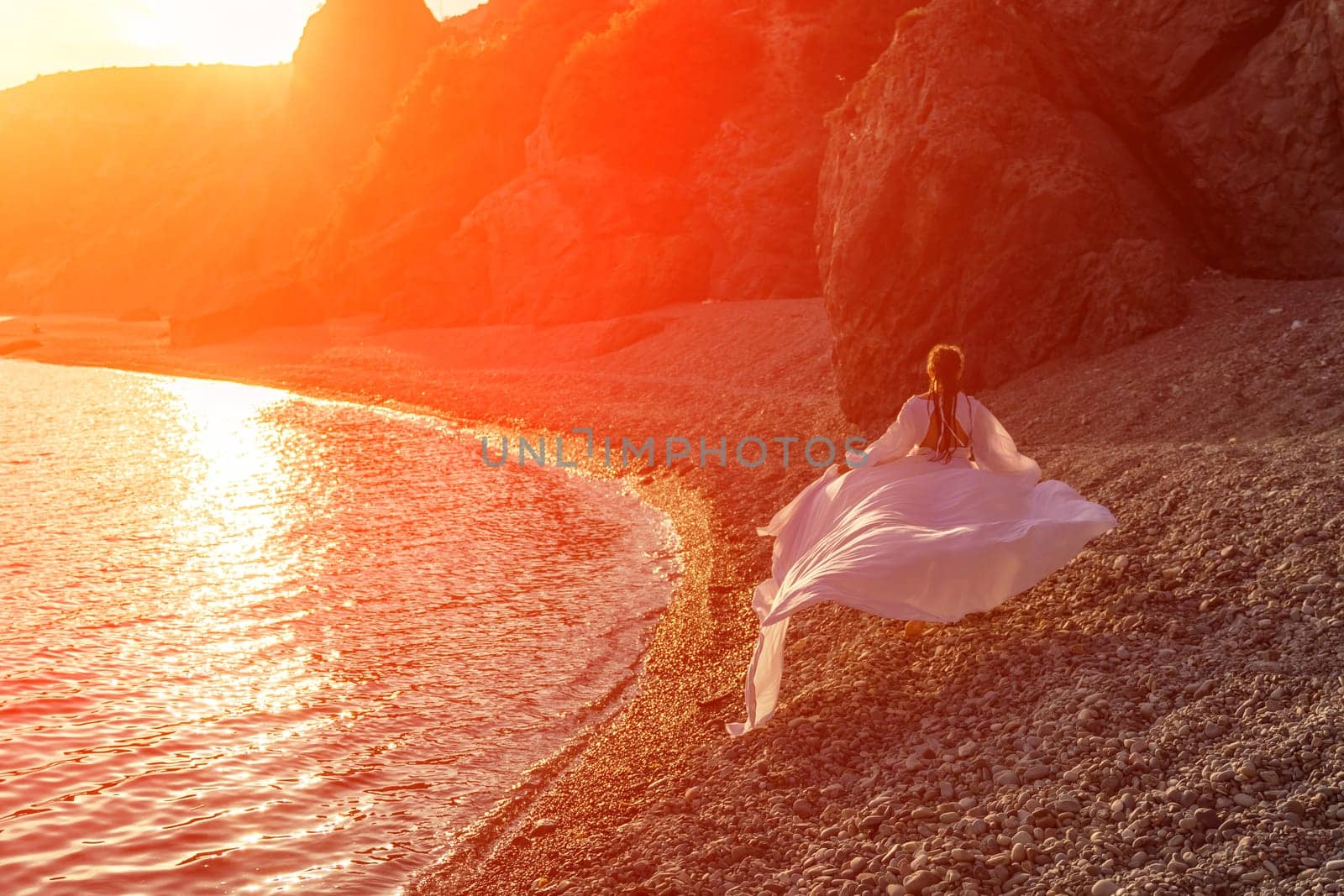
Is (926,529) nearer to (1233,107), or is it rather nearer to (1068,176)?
(1068,176)

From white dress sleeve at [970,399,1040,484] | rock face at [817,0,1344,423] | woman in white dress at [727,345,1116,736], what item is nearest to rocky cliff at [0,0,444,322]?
rock face at [817,0,1344,423]

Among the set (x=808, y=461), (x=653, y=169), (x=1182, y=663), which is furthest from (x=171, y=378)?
(x=1182, y=663)

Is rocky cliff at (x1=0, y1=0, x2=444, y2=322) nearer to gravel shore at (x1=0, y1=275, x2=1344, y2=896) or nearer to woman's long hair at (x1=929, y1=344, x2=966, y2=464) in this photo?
gravel shore at (x1=0, y1=275, x2=1344, y2=896)

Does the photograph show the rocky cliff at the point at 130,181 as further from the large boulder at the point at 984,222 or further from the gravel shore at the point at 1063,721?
the gravel shore at the point at 1063,721

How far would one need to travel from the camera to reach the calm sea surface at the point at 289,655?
7086 millimetres

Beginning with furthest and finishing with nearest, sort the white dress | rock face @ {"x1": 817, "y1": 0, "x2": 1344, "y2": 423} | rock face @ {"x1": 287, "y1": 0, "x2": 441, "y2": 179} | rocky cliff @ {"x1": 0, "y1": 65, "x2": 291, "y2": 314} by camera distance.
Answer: rocky cliff @ {"x1": 0, "y1": 65, "x2": 291, "y2": 314}, rock face @ {"x1": 287, "y1": 0, "x2": 441, "y2": 179}, rock face @ {"x1": 817, "y1": 0, "x2": 1344, "y2": 423}, the white dress

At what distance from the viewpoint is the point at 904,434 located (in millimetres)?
8312

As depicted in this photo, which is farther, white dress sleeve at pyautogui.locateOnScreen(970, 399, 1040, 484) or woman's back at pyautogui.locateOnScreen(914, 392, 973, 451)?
woman's back at pyautogui.locateOnScreen(914, 392, 973, 451)

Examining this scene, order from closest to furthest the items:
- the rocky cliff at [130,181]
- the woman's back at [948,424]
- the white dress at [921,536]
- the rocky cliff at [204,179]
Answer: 1. the white dress at [921,536]
2. the woman's back at [948,424]
3. the rocky cliff at [204,179]
4. the rocky cliff at [130,181]

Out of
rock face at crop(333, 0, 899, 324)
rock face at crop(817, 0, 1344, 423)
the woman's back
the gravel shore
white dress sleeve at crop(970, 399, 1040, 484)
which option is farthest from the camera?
rock face at crop(333, 0, 899, 324)

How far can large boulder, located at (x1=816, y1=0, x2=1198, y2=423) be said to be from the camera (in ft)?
51.8

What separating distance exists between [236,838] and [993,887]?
198 inches

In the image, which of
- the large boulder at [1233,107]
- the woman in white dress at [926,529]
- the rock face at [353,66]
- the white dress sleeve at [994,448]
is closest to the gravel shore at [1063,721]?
the woman in white dress at [926,529]

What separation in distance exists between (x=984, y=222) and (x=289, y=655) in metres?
12.2
